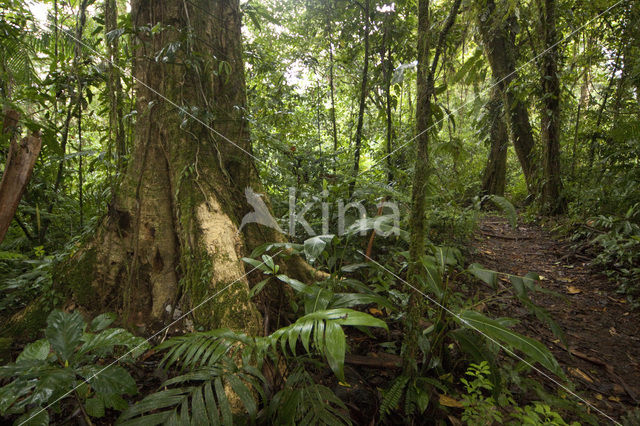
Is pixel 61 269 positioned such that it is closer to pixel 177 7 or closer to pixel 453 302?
pixel 177 7

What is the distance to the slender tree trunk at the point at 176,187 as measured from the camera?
1966 millimetres

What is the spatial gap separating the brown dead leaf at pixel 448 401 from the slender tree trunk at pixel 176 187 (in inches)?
43.3

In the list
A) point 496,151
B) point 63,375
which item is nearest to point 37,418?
point 63,375

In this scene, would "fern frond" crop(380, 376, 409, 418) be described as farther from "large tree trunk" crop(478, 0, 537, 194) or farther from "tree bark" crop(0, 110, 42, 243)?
"large tree trunk" crop(478, 0, 537, 194)

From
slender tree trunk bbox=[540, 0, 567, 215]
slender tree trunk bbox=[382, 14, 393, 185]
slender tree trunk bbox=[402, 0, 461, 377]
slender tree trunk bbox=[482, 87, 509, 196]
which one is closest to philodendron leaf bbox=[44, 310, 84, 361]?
slender tree trunk bbox=[402, 0, 461, 377]

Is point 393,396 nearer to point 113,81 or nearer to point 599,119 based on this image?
point 113,81

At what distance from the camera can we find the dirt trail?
68.1 inches

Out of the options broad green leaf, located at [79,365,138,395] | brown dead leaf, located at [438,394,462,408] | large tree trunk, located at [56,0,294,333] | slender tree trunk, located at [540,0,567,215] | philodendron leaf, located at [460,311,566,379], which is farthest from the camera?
slender tree trunk, located at [540,0,567,215]

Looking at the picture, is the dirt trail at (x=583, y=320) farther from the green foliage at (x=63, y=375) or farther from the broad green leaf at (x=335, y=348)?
the green foliage at (x=63, y=375)

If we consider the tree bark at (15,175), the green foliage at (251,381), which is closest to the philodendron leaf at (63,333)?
the green foliage at (251,381)

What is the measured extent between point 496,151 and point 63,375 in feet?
21.7

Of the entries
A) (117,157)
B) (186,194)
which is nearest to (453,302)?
(186,194)

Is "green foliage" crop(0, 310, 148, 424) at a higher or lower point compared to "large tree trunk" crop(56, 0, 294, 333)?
lower

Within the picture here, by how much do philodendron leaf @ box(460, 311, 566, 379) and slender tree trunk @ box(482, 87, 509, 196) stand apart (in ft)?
15.8
